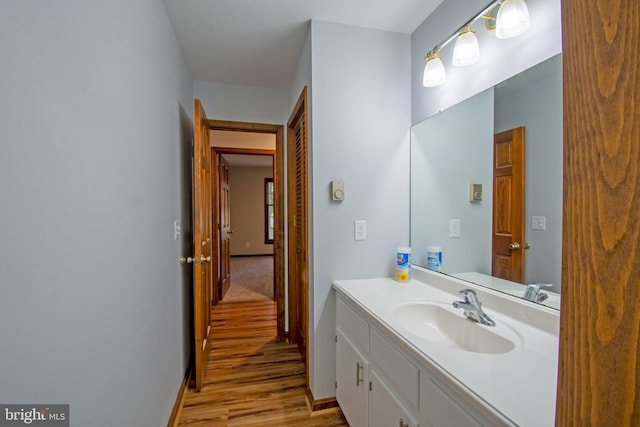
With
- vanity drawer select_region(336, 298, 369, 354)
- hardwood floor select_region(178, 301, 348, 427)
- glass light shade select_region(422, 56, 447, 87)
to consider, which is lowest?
hardwood floor select_region(178, 301, 348, 427)

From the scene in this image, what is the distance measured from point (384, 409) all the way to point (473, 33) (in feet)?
5.82

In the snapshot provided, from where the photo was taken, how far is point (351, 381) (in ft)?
4.93

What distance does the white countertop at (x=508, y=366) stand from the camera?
659mm

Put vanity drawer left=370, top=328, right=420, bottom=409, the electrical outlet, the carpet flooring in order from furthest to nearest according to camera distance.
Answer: the carpet flooring
the electrical outlet
vanity drawer left=370, top=328, right=420, bottom=409

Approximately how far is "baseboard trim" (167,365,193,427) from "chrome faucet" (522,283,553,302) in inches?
77.2

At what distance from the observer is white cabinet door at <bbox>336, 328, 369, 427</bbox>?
1.35 m

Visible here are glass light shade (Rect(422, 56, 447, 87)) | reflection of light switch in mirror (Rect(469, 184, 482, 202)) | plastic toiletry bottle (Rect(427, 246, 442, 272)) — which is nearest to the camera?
reflection of light switch in mirror (Rect(469, 184, 482, 202))

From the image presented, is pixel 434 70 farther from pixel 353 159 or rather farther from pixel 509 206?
pixel 509 206

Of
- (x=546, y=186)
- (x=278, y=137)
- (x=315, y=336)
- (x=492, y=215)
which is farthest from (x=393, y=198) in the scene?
(x=278, y=137)

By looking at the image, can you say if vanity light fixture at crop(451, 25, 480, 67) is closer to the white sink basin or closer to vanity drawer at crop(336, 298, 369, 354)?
the white sink basin

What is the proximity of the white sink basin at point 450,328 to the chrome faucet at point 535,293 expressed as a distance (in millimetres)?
162

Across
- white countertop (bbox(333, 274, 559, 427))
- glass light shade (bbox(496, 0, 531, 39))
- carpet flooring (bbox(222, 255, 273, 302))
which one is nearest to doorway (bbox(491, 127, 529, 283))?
white countertop (bbox(333, 274, 559, 427))

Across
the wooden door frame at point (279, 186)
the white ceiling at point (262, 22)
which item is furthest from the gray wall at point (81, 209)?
the wooden door frame at point (279, 186)

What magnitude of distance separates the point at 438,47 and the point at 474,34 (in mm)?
190
